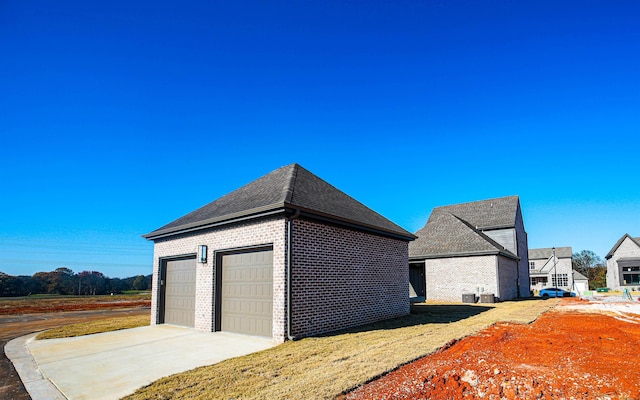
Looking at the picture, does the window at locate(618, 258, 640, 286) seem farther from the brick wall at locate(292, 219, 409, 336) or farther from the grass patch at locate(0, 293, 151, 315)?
the grass patch at locate(0, 293, 151, 315)

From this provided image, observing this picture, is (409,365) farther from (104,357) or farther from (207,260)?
(207,260)

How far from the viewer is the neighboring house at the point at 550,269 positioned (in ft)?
184

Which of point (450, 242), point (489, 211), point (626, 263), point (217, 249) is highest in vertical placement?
point (489, 211)

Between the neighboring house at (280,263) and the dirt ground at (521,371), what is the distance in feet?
12.0

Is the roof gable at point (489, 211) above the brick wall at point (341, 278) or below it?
above

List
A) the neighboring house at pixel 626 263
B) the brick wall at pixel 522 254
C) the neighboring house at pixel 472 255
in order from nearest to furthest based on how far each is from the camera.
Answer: the neighboring house at pixel 472 255 → the brick wall at pixel 522 254 → the neighboring house at pixel 626 263

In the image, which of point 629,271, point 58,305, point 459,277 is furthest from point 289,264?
point 629,271

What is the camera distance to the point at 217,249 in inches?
454

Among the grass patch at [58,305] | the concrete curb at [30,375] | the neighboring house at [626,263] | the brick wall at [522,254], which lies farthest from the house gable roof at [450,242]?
the neighboring house at [626,263]

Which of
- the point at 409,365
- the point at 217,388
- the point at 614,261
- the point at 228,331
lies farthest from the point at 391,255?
the point at 614,261

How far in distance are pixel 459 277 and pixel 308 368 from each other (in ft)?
66.2

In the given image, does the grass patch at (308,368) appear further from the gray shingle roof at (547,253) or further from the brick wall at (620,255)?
the gray shingle roof at (547,253)

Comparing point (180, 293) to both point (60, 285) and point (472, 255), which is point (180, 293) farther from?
point (60, 285)

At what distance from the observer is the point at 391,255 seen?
46.2ft
